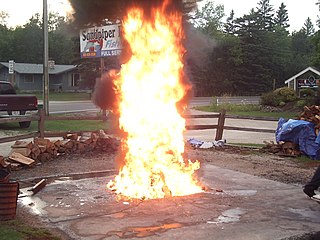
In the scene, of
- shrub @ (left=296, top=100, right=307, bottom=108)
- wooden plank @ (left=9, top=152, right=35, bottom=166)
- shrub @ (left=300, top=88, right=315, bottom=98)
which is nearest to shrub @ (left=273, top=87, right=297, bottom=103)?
shrub @ (left=300, top=88, right=315, bottom=98)

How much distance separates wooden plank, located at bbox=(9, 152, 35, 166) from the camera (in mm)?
9242

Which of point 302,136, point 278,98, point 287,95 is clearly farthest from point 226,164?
point 287,95

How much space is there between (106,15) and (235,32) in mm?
54619

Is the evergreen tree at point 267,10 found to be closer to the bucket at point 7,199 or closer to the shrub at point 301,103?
the shrub at point 301,103

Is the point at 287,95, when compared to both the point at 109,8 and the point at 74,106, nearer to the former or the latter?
the point at 74,106

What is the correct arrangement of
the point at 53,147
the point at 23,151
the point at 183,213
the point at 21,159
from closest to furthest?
the point at 183,213 < the point at 21,159 < the point at 23,151 < the point at 53,147

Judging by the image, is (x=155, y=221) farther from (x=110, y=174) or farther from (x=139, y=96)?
(x=110, y=174)

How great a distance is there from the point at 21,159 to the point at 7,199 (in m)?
4.05

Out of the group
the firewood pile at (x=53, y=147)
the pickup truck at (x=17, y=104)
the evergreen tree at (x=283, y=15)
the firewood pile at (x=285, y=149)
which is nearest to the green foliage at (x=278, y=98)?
the pickup truck at (x=17, y=104)

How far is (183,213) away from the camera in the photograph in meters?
5.91

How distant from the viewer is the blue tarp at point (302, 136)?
1088cm

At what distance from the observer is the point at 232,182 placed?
8.04 m

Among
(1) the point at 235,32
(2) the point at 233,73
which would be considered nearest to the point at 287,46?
(1) the point at 235,32

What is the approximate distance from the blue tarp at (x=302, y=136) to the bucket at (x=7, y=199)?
301 inches
